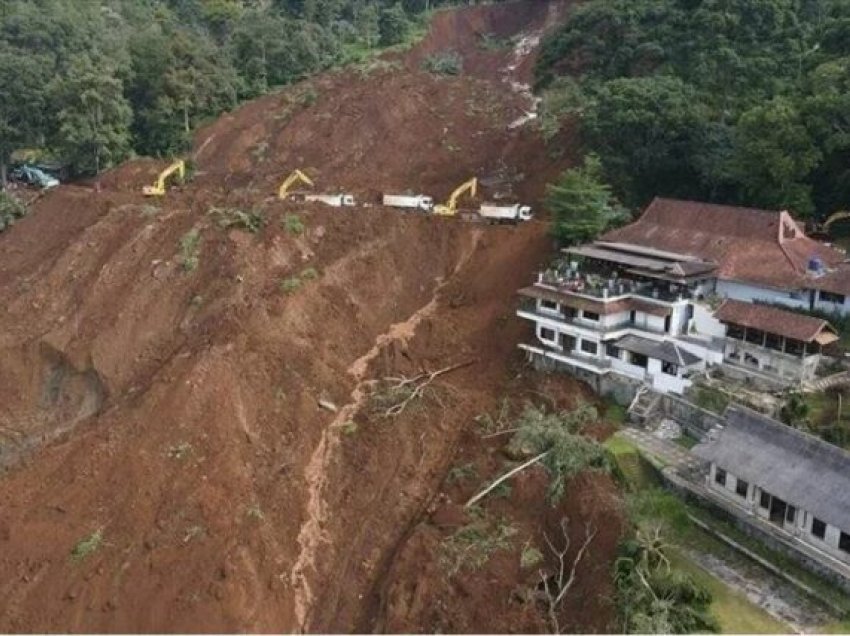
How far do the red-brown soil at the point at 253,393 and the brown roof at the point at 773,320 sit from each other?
7595 mm

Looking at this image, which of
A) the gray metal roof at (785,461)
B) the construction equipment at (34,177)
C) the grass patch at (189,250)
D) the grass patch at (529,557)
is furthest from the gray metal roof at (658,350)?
the construction equipment at (34,177)

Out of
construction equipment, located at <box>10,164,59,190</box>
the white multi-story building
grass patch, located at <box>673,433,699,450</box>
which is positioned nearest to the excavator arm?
the white multi-story building

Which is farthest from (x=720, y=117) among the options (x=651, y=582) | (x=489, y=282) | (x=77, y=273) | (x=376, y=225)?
(x=77, y=273)

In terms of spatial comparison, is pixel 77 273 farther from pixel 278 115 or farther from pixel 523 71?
pixel 523 71

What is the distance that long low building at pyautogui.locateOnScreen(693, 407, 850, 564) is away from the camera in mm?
22094

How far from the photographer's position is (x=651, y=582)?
21.6m

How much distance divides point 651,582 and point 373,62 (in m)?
49.2

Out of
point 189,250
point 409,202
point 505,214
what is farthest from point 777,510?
point 189,250

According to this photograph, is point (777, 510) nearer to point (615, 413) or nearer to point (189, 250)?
point (615, 413)

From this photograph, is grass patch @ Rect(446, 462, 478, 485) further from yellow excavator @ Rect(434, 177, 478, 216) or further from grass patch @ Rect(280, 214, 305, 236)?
yellow excavator @ Rect(434, 177, 478, 216)

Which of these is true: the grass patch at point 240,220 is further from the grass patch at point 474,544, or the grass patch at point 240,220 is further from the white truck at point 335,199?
the grass patch at point 474,544

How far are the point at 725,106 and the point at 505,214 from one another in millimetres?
11139

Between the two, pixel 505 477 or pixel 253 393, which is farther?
pixel 253 393

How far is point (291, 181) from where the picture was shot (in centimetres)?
4547
